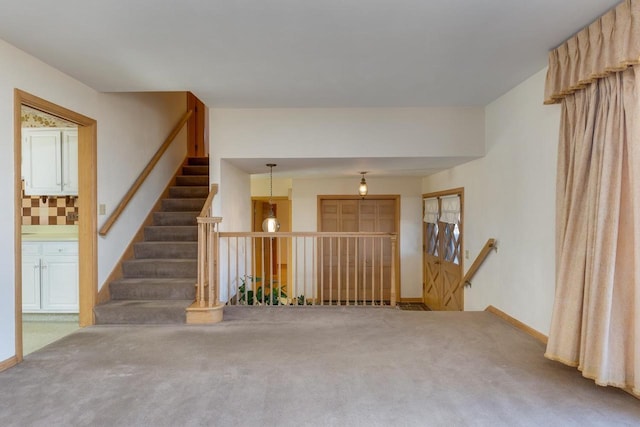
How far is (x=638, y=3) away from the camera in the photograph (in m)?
1.90

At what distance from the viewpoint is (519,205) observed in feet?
11.1

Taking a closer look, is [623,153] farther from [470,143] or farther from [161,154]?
[161,154]

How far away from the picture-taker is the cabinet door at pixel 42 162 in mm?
3898

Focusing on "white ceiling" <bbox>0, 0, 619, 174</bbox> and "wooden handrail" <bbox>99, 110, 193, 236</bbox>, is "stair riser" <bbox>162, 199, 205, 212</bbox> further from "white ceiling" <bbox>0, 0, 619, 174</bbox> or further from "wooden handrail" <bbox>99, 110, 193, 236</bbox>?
"white ceiling" <bbox>0, 0, 619, 174</bbox>

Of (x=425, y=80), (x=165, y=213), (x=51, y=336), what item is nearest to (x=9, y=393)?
(x=51, y=336)

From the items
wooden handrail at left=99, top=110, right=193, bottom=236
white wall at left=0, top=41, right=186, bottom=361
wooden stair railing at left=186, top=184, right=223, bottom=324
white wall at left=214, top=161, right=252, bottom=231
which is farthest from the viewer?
white wall at left=214, top=161, right=252, bottom=231

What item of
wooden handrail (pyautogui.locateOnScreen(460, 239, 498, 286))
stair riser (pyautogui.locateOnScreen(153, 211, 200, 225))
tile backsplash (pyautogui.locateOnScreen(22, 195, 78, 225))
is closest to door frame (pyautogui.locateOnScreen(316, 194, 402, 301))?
wooden handrail (pyautogui.locateOnScreen(460, 239, 498, 286))

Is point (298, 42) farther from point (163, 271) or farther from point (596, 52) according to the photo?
point (163, 271)

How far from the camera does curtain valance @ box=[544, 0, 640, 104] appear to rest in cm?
195

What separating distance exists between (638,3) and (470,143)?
2.27 meters

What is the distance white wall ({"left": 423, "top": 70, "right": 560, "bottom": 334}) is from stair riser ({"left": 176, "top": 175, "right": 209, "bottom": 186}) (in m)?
3.82

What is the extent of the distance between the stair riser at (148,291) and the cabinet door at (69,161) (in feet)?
3.79

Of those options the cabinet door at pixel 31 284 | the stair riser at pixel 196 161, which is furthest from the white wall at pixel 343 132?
the stair riser at pixel 196 161

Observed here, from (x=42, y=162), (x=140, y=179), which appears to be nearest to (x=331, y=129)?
(x=140, y=179)
